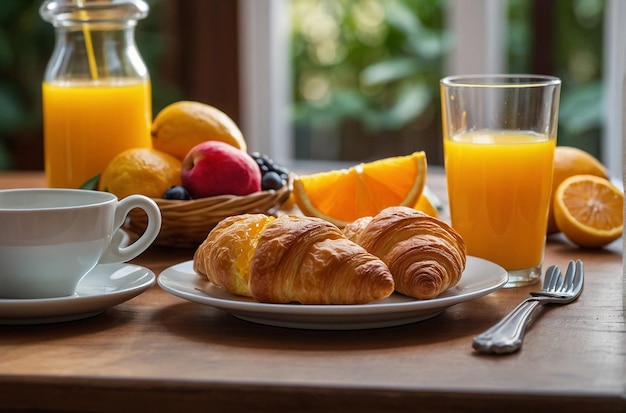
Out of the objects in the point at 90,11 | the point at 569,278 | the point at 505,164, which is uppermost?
the point at 90,11

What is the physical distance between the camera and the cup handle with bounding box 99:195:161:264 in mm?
989

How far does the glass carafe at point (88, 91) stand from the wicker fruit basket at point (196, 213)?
0.21 m

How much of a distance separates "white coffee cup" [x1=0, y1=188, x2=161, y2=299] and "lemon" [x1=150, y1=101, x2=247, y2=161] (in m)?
0.38

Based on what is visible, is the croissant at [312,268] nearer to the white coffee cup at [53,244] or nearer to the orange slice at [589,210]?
the white coffee cup at [53,244]

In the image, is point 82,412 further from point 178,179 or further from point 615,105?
point 615,105

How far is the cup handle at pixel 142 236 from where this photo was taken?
3.24ft

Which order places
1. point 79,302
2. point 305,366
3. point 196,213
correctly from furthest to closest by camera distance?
point 196,213 → point 79,302 → point 305,366

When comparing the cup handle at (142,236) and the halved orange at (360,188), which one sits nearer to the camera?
the cup handle at (142,236)

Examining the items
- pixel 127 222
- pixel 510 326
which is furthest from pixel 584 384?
pixel 127 222

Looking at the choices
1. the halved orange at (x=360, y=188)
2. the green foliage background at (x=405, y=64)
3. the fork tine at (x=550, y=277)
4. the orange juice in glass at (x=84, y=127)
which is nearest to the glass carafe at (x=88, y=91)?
the orange juice in glass at (x=84, y=127)

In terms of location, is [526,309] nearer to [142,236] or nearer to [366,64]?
[142,236]

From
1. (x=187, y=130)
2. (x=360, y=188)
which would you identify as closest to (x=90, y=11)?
(x=187, y=130)

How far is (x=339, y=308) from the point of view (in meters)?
0.84

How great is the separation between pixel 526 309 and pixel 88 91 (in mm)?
812
